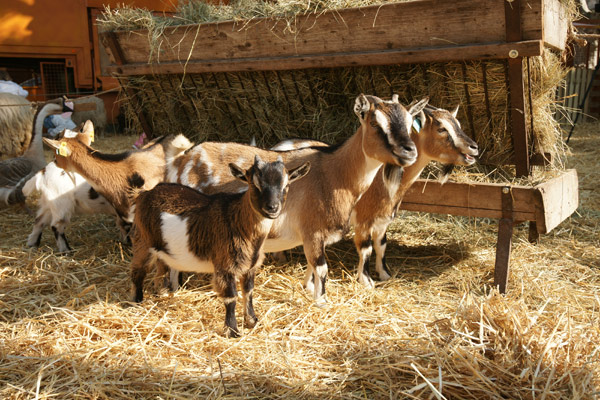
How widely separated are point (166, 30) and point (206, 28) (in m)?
0.52

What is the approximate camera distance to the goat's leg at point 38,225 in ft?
18.2

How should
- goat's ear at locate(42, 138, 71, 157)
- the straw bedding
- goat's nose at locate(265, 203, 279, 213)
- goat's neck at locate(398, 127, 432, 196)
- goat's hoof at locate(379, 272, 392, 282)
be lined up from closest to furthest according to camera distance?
1. the straw bedding
2. goat's nose at locate(265, 203, 279, 213)
3. goat's neck at locate(398, 127, 432, 196)
4. goat's ear at locate(42, 138, 71, 157)
5. goat's hoof at locate(379, 272, 392, 282)

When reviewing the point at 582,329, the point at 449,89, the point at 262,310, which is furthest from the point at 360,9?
the point at 582,329

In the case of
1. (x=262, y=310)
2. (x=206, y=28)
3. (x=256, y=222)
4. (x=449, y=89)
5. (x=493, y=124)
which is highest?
(x=206, y=28)

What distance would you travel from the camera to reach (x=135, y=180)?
16.0 feet

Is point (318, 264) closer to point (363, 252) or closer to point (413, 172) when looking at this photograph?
point (363, 252)

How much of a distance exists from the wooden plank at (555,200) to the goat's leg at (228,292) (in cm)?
240

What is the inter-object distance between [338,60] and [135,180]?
7.14 ft

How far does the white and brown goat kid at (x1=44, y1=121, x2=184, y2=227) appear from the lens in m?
4.84

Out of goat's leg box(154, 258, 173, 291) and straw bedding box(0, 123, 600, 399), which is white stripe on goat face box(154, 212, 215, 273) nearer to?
straw bedding box(0, 123, 600, 399)

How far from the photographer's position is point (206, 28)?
4.99 meters

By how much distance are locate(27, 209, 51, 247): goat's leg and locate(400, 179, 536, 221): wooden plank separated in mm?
3743

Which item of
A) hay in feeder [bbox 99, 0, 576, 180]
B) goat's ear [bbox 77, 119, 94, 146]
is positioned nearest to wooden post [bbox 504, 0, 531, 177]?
hay in feeder [bbox 99, 0, 576, 180]

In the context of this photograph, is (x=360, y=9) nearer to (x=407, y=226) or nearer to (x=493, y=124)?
(x=493, y=124)
